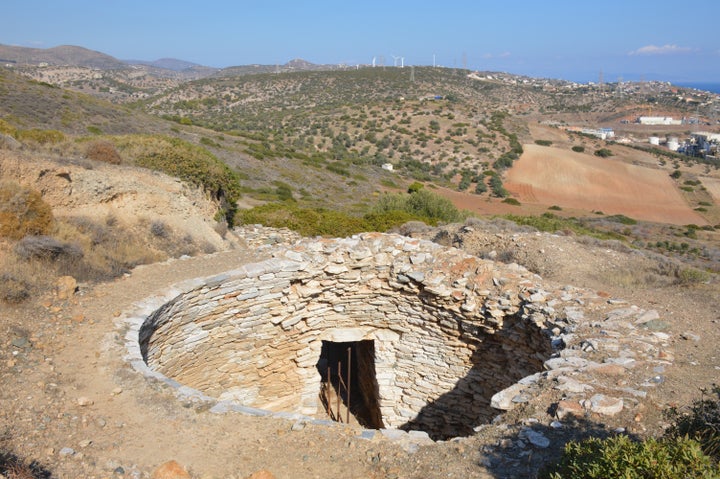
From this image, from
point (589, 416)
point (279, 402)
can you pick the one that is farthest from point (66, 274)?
point (589, 416)

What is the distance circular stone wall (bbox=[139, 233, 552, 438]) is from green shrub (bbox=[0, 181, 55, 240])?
2813mm

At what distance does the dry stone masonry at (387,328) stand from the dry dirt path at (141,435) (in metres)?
1.17

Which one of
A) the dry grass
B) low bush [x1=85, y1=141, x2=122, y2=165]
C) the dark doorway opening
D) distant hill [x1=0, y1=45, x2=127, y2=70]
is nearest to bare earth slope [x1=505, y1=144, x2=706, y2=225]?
the dark doorway opening

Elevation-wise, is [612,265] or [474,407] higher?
[612,265]

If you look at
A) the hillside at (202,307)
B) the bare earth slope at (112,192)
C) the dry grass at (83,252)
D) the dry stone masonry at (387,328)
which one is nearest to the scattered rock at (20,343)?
the hillside at (202,307)

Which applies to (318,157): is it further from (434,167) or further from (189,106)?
(189,106)

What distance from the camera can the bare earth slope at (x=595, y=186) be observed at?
41344 mm

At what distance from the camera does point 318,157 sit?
4172 centimetres

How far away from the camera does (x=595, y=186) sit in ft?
153

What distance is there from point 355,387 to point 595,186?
141ft

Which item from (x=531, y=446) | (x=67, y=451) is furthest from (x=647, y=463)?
(x=67, y=451)

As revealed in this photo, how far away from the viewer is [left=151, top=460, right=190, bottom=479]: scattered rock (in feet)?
12.7

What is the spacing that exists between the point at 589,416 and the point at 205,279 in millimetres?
5603

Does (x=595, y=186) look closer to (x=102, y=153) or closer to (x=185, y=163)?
(x=185, y=163)
